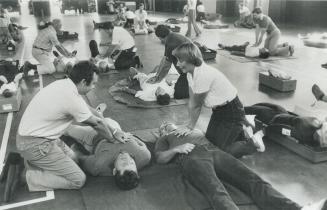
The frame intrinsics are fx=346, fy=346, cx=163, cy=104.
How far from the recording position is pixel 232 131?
390 centimetres

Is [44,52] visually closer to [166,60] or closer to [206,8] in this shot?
[166,60]

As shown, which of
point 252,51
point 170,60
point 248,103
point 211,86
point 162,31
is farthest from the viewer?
point 252,51

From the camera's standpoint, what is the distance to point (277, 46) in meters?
9.74

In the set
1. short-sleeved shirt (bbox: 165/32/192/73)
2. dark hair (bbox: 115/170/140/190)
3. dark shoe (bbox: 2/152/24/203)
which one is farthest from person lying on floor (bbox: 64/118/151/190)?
short-sleeved shirt (bbox: 165/32/192/73)

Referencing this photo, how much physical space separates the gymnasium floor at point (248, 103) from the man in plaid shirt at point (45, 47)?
36cm

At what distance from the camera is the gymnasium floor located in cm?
340

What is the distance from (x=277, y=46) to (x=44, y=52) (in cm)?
624

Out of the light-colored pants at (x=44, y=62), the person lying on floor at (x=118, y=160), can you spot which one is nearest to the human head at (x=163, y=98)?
the person lying on floor at (x=118, y=160)

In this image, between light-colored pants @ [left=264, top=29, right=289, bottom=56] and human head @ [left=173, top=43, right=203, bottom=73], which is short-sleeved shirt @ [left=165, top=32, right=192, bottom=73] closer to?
human head @ [left=173, top=43, right=203, bottom=73]

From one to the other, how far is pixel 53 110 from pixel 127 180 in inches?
37.9

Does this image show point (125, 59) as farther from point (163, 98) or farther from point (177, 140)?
point (177, 140)

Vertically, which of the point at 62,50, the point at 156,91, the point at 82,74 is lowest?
the point at 156,91

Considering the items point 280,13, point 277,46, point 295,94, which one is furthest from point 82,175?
point 280,13

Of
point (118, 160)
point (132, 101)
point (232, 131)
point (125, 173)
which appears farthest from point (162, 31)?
point (125, 173)
